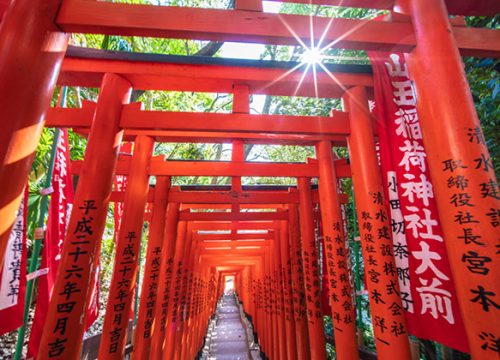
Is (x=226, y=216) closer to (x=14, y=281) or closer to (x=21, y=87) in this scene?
(x=14, y=281)

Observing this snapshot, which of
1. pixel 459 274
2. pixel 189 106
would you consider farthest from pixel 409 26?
pixel 189 106

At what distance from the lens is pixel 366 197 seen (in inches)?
117

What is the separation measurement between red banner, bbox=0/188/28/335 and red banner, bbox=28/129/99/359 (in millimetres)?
205

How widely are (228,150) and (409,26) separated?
11.8m

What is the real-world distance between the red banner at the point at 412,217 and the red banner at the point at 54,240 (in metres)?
3.30

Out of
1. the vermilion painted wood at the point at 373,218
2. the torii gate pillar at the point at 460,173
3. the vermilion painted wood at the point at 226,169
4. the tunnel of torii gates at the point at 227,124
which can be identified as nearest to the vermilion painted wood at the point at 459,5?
the tunnel of torii gates at the point at 227,124

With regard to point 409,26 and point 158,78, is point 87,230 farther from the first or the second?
point 409,26

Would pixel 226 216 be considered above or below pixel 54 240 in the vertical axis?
above

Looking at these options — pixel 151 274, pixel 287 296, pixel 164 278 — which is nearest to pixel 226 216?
pixel 164 278

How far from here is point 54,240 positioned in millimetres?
3510

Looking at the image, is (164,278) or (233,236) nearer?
(164,278)

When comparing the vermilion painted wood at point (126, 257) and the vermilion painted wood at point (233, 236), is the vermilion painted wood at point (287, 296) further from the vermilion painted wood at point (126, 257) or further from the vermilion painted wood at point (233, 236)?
the vermilion painted wood at point (126, 257)

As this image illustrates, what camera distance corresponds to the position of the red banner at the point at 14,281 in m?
2.80

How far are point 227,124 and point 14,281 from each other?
113 inches
